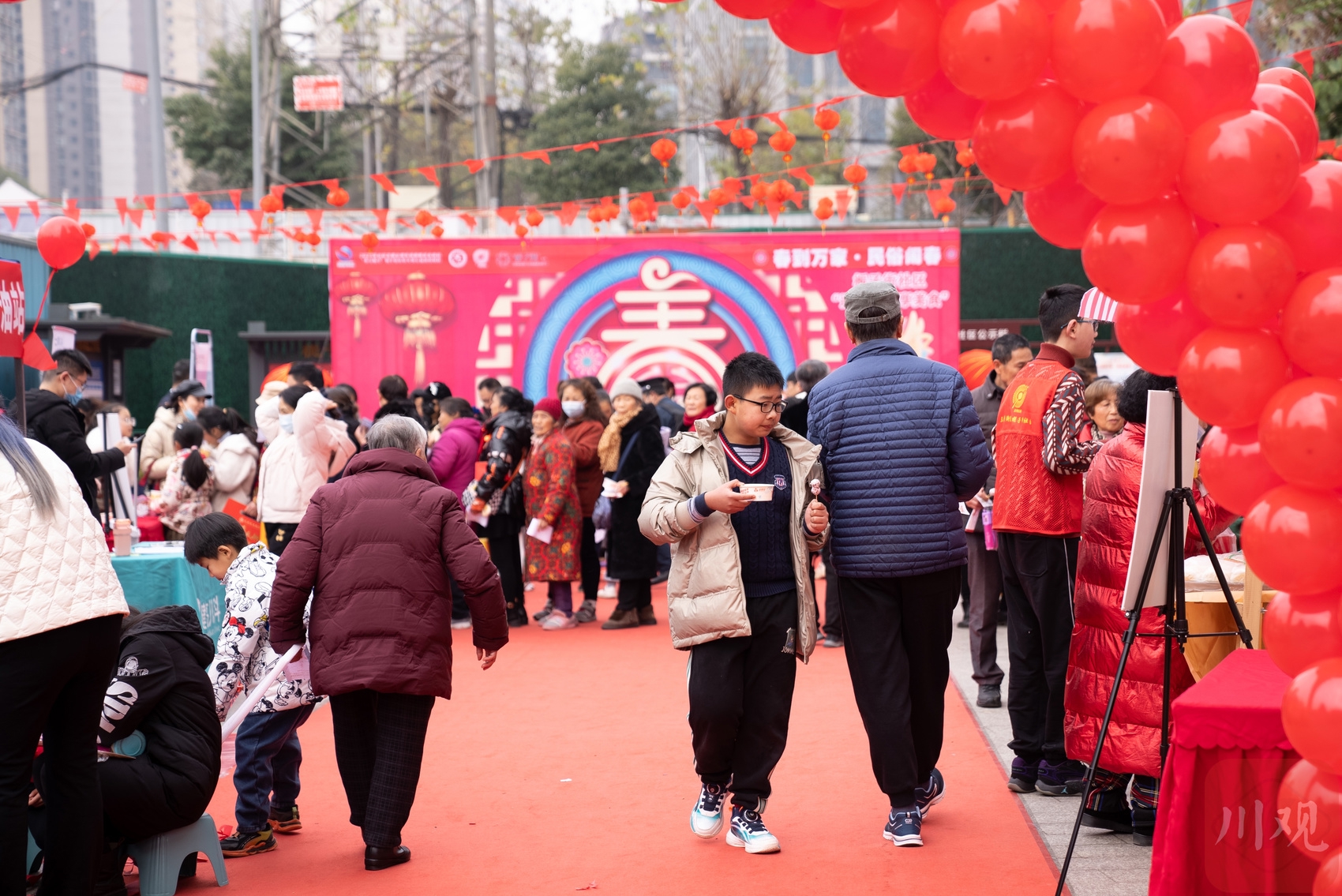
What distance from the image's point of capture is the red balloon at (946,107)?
2.89m

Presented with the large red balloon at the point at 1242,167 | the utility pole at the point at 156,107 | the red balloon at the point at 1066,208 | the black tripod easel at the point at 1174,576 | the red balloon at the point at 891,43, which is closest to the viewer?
the large red balloon at the point at 1242,167

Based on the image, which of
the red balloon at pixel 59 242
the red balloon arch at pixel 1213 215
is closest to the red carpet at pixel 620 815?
the red balloon arch at pixel 1213 215

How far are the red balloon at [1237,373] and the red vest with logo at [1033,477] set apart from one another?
6.94ft

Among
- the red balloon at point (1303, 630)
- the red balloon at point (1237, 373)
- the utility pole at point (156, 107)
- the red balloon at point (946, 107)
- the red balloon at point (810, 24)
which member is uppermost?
the utility pole at point (156, 107)

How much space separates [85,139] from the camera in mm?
61406

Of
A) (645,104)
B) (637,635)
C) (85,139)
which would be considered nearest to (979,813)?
(637,635)

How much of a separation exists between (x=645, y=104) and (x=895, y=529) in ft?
88.4

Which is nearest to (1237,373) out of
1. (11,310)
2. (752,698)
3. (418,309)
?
(752,698)

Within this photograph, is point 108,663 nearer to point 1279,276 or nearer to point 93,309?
point 1279,276

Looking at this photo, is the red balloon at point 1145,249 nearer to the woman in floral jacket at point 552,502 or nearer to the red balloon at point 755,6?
the red balloon at point 755,6

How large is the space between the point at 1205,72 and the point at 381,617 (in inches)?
117

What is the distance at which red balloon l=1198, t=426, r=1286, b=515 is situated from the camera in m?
2.68

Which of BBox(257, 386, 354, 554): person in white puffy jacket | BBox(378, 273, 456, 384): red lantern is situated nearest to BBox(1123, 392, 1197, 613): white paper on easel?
BBox(257, 386, 354, 554): person in white puffy jacket

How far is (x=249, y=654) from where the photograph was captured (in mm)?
4508
